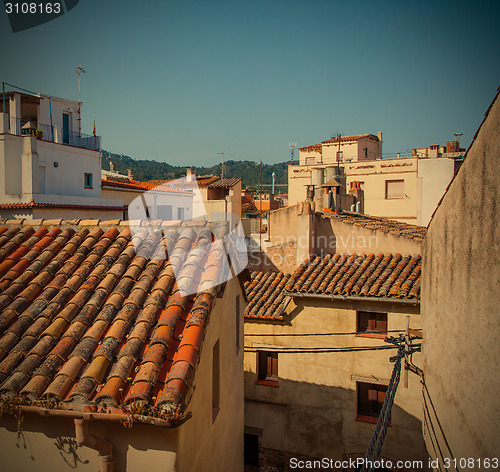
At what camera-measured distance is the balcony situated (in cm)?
2512

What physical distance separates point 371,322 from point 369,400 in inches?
94.3

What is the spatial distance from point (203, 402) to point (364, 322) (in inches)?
328

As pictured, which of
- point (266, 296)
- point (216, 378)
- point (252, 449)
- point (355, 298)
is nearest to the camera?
point (216, 378)

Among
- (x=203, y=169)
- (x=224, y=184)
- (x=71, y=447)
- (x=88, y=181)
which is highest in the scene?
(x=203, y=169)

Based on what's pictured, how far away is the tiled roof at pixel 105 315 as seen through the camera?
12.5ft

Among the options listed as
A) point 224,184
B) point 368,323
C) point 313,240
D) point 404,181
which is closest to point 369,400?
point 368,323

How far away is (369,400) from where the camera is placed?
41.0 feet

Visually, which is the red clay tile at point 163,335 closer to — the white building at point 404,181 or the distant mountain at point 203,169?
the white building at point 404,181

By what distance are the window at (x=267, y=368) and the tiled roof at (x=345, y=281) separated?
1453 millimetres

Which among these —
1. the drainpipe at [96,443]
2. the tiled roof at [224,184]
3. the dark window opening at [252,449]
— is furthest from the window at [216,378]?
the tiled roof at [224,184]

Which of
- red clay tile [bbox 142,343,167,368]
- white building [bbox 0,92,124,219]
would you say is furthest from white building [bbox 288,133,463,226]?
red clay tile [bbox 142,343,167,368]

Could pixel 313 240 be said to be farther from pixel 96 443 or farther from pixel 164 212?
pixel 164 212

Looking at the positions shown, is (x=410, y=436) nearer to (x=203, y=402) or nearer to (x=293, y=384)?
(x=293, y=384)

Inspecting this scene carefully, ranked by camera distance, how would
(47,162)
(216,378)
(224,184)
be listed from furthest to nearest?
(224,184)
(47,162)
(216,378)
